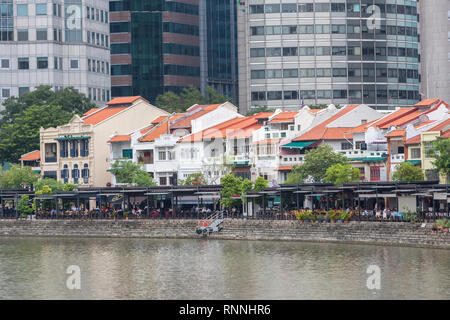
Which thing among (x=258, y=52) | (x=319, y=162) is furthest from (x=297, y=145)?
(x=258, y=52)

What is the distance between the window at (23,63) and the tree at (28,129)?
83.0 ft

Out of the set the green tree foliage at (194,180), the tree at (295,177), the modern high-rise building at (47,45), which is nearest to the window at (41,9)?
the modern high-rise building at (47,45)

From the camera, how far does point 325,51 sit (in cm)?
18212

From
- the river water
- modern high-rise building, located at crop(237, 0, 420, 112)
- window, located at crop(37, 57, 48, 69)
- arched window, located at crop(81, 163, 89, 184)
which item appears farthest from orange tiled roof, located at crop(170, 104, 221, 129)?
window, located at crop(37, 57, 48, 69)

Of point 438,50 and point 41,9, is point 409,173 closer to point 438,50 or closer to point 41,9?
point 438,50

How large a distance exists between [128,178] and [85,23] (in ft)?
199

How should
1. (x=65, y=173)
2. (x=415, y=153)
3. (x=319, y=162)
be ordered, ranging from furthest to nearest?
(x=65, y=173)
(x=319, y=162)
(x=415, y=153)

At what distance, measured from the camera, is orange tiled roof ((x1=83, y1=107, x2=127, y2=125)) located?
149125mm

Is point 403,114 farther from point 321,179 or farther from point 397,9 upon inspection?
point 397,9

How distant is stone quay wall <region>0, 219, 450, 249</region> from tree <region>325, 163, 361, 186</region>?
31.7 ft

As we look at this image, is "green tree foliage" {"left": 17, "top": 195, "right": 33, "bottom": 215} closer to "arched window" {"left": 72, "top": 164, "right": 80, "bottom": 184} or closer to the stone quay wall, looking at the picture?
the stone quay wall

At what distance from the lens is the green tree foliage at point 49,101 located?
560 ft

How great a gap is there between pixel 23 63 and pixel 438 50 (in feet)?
233
